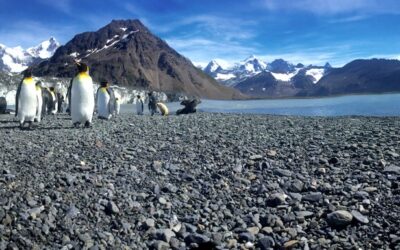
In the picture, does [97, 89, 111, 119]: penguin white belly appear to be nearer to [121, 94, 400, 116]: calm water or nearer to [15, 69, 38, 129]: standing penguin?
[15, 69, 38, 129]: standing penguin

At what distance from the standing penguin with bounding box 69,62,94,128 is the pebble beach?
354cm

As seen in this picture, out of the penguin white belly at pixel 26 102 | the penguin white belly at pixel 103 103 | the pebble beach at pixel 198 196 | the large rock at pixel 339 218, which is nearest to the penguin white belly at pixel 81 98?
the penguin white belly at pixel 26 102

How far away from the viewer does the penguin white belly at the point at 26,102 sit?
11.5 m

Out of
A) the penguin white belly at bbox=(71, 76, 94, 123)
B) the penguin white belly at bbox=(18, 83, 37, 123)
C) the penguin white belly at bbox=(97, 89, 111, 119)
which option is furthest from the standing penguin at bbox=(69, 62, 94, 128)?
the penguin white belly at bbox=(97, 89, 111, 119)

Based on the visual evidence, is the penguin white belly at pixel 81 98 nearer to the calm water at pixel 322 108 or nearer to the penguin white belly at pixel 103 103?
the penguin white belly at pixel 103 103

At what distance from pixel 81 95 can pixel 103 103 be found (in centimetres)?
538

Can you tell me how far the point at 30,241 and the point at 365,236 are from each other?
3596 mm

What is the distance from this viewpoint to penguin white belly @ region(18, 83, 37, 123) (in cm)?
1152

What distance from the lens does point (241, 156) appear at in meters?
7.26

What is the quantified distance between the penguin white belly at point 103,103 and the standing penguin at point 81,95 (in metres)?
4.96

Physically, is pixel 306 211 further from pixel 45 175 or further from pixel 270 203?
pixel 45 175

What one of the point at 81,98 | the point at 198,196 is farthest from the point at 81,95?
the point at 198,196

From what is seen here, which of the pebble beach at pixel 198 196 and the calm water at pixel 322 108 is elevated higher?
the calm water at pixel 322 108

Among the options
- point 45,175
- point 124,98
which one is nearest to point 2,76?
point 124,98
